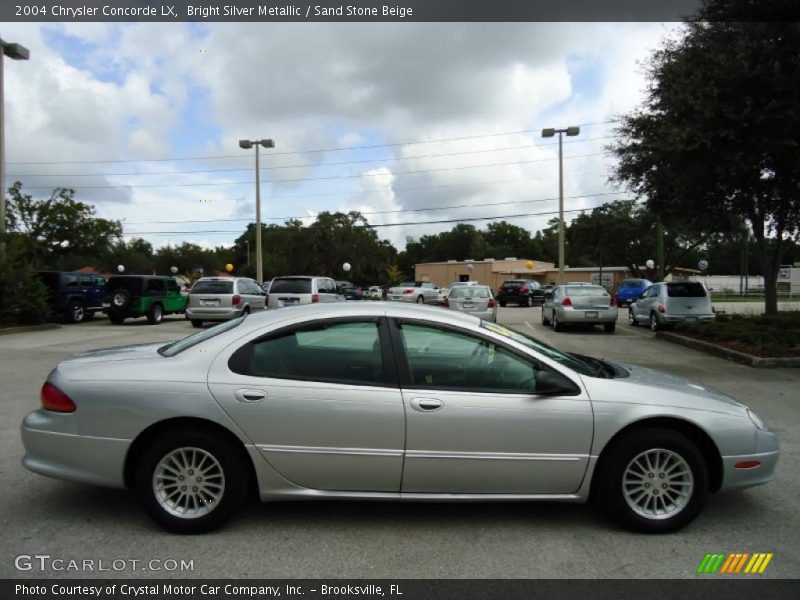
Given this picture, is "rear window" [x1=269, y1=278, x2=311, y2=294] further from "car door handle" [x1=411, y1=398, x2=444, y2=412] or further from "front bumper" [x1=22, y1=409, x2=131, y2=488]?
"car door handle" [x1=411, y1=398, x2=444, y2=412]

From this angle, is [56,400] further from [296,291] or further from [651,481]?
[296,291]

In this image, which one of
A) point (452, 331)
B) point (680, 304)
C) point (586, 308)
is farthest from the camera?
point (586, 308)

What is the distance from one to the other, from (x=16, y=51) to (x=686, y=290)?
21918mm

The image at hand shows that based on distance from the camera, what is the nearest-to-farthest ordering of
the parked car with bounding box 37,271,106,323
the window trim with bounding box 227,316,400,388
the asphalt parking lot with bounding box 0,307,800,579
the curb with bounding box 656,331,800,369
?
the asphalt parking lot with bounding box 0,307,800,579, the window trim with bounding box 227,316,400,388, the curb with bounding box 656,331,800,369, the parked car with bounding box 37,271,106,323

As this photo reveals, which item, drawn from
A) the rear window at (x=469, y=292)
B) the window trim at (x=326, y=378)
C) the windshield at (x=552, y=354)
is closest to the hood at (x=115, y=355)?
the window trim at (x=326, y=378)

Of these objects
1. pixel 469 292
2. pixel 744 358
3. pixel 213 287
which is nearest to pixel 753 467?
pixel 744 358

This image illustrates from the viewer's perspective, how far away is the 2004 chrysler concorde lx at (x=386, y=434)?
12.0 feet

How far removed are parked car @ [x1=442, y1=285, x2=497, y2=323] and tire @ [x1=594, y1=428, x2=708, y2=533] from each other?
14.5 m

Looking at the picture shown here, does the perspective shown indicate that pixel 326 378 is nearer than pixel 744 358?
Yes

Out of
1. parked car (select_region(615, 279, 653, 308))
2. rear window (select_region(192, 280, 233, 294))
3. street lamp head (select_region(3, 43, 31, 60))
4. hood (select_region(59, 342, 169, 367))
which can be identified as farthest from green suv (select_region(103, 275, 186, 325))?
parked car (select_region(615, 279, 653, 308))

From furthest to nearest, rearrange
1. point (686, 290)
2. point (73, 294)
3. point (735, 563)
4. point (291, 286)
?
1. point (73, 294)
2. point (291, 286)
3. point (686, 290)
4. point (735, 563)

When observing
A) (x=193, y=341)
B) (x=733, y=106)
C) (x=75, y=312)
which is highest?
(x=733, y=106)

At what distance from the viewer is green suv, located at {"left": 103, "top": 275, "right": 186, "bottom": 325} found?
20.9 meters

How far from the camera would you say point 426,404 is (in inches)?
144
